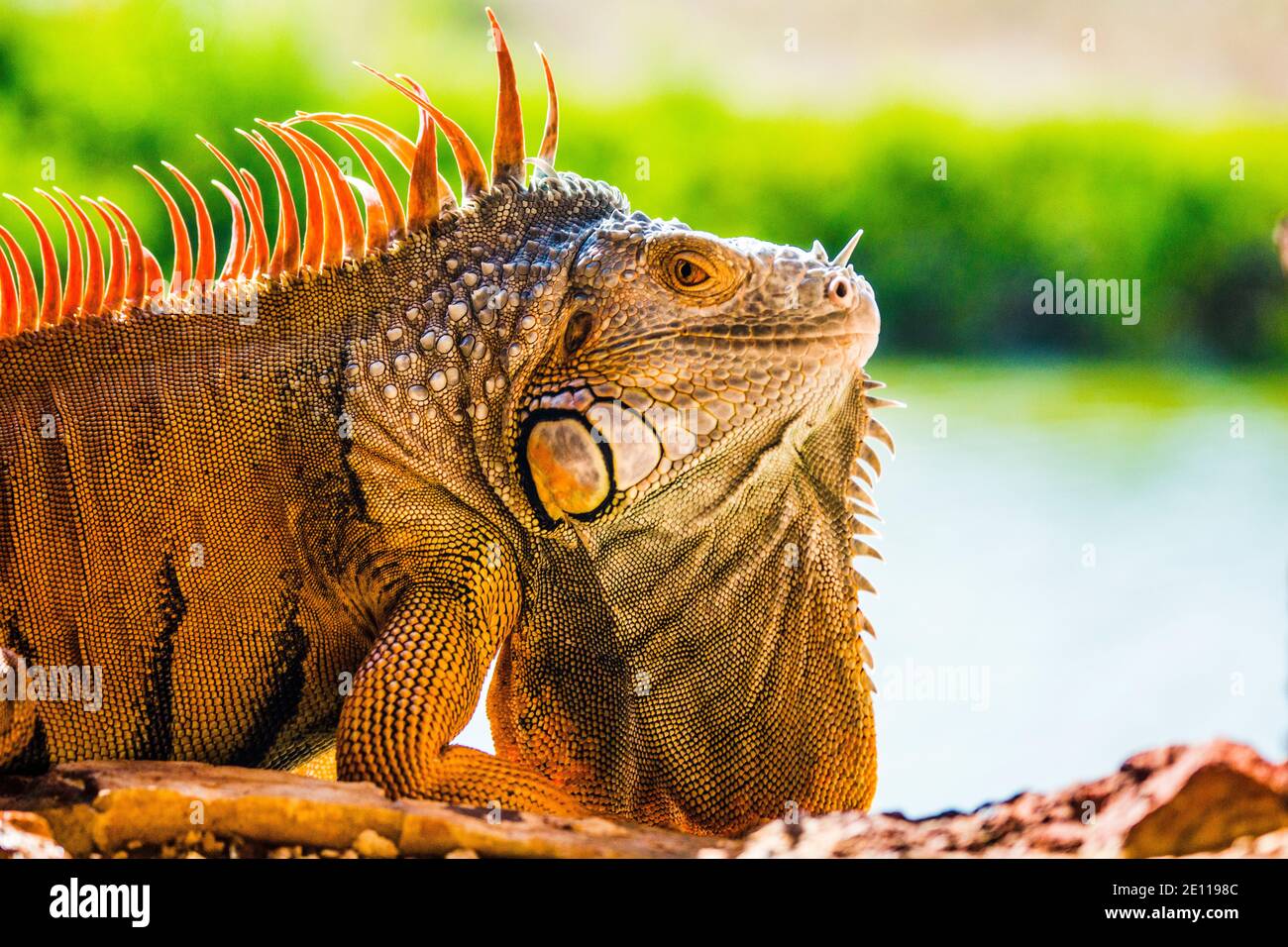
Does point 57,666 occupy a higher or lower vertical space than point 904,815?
higher

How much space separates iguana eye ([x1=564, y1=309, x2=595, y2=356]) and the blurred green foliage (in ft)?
16.0

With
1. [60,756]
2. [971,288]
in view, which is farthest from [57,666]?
[971,288]

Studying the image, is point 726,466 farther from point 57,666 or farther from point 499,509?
point 57,666

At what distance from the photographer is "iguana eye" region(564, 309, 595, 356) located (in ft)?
9.70

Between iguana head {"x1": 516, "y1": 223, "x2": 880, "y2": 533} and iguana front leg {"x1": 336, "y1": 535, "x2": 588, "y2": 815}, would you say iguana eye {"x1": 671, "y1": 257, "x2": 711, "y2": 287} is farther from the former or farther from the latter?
iguana front leg {"x1": 336, "y1": 535, "x2": 588, "y2": 815}

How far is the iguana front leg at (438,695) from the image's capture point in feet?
8.71

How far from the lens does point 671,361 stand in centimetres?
290

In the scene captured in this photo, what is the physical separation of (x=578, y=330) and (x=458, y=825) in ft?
3.72

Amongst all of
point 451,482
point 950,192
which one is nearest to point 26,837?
point 451,482

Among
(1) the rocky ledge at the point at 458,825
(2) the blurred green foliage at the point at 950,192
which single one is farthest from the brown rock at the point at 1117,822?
(2) the blurred green foliage at the point at 950,192

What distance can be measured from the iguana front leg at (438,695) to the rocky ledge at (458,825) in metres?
0.12

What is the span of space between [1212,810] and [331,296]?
7.03 ft

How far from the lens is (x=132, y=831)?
2518mm

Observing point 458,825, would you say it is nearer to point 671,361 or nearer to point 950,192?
point 671,361
